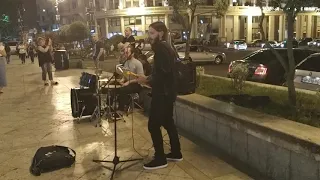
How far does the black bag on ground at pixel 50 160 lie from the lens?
4758 mm

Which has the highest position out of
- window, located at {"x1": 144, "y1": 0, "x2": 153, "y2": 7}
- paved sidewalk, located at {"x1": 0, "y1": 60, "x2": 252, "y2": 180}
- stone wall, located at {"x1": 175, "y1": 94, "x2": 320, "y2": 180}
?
window, located at {"x1": 144, "y1": 0, "x2": 153, "y2": 7}

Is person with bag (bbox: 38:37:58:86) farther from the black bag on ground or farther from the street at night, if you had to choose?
the black bag on ground

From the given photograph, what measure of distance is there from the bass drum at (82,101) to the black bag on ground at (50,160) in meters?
2.33

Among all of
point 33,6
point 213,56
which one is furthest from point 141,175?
point 33,6

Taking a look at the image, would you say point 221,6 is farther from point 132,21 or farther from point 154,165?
point 132,21

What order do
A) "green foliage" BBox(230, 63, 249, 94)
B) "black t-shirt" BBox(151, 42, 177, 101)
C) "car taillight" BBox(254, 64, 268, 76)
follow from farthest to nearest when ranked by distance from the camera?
"car taillight" BBox(254, 64, 268, 76) → "green foliage" BBox(230, 63, 249, 94) → "black t-shirt" BBox(151, 42, 177, 101)

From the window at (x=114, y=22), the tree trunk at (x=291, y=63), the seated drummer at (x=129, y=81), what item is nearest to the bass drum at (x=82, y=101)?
the seated drummer at (x=129, y=81)

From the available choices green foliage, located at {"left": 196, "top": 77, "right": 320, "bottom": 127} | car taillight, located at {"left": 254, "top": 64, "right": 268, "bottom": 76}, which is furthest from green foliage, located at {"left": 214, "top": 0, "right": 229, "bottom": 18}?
green foliage, located at {"left": 196, "top": 77, "right": 320, "bottom": 127}

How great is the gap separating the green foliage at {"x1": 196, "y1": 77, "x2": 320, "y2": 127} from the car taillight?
1.11 meters

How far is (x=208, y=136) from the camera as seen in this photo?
18.5 ft

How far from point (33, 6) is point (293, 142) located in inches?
4114

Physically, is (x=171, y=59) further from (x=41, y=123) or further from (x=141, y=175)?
(x=41, y=123)

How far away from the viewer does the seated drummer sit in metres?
6.43

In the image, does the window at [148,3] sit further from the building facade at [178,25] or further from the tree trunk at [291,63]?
the tree trunk at [291,63]
